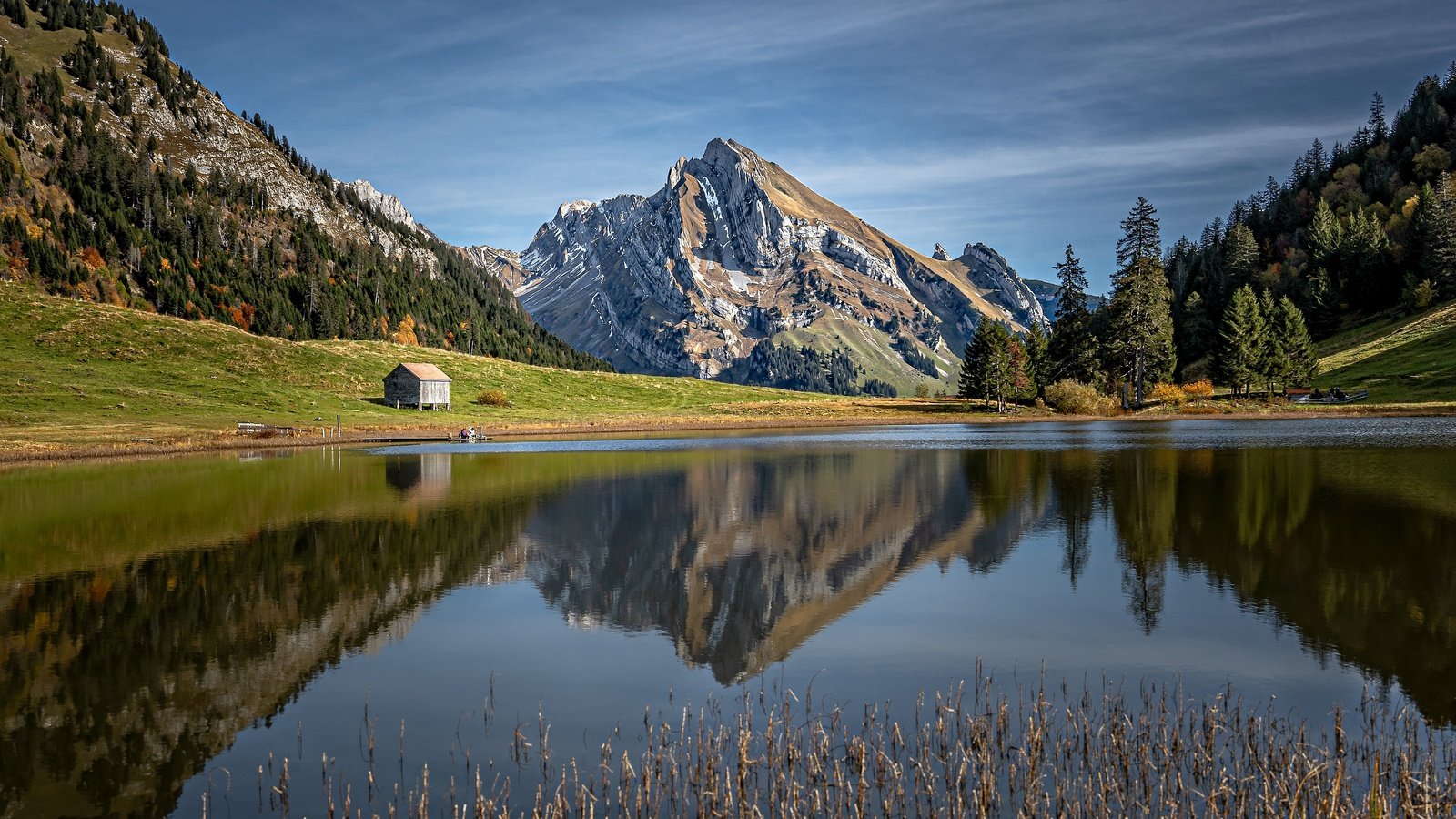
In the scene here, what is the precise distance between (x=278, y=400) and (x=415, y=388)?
20916mm

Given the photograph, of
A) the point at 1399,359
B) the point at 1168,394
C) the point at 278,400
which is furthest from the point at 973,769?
the point at 1399,359

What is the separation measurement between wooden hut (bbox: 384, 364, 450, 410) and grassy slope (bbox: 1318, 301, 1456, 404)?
13048 centimetres

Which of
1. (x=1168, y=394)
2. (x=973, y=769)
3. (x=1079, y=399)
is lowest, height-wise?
(x=973, y=769)

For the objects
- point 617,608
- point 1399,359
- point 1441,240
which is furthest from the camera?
point 1441,240

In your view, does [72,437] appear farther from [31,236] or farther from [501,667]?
[31,236]

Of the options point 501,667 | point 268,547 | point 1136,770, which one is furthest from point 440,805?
point 268,547

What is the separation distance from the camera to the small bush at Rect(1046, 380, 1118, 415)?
134 metres

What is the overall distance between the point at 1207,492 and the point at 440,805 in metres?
40.4

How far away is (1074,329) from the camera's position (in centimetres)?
14862

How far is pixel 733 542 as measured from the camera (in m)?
33.8

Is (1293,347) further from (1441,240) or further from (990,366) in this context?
(1441,240)

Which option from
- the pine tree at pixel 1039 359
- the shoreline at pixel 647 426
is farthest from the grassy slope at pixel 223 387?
the pine tree at pixel 1039 359

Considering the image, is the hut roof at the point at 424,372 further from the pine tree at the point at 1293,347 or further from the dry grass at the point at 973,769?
the pine tree at the point at 1293,347

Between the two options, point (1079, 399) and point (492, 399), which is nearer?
point (1079, 399)
